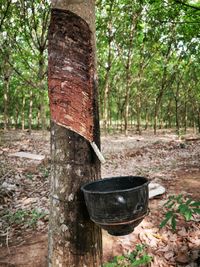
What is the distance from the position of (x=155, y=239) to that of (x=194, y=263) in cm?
62

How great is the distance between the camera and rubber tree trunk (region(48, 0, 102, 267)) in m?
2.05

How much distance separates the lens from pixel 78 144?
208 cm

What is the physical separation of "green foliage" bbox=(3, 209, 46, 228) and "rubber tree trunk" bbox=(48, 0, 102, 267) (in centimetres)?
230

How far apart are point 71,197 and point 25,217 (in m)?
2.79

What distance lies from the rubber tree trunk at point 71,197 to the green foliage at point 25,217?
2.30m

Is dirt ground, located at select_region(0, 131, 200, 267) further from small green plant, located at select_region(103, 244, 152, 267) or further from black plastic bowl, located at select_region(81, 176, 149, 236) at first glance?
black plastic bowl, located at select_region(81, 176, 149, 236)

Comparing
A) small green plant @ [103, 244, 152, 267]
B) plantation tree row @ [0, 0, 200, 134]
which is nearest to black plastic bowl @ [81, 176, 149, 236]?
small green plant @ [103, 244, 152, 267]

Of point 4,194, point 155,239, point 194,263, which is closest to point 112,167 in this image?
point 4,194

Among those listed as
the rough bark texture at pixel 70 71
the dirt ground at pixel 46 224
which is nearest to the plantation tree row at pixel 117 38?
the dirt ground at pixel 46 224

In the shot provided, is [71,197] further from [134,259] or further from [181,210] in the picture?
[134,259]

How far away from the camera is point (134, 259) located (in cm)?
312

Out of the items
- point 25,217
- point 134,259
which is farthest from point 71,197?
point 25,217

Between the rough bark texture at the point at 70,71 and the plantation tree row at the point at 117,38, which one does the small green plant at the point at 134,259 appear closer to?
the rough bark texture at the point at 70,71

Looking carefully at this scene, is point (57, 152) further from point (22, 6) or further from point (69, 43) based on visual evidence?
point (22, 6)
